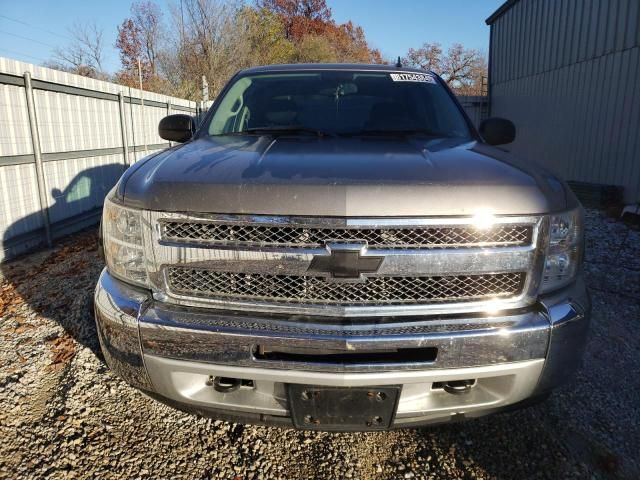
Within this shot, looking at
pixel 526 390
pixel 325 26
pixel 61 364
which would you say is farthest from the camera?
pixel 325 26

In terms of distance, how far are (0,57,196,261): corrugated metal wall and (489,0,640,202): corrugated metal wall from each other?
29.9ft

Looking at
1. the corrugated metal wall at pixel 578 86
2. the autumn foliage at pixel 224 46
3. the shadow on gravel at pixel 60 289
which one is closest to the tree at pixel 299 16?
the autumn foliage at pixel 224 46

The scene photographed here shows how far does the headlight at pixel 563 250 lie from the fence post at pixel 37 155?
5799 millimetres

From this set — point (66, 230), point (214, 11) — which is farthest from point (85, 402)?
point (214, 11)

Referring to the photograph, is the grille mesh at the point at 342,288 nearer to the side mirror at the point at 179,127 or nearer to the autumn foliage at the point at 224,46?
the side mirror at the point at 179,127

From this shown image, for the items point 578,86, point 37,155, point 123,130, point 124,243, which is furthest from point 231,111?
point 578,86

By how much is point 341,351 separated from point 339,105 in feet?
6.03

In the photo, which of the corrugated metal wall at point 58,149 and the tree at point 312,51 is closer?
the corrugated metal wall at point 58,149

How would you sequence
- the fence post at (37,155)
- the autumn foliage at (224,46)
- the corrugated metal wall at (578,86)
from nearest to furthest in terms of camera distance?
1. the fence post at (37,155)
2. the corrugated metal wall at (578,86)
3. the autumn foliage at (224,46)

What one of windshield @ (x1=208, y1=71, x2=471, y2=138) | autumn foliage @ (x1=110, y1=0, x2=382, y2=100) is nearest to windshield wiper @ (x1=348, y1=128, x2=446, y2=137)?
windshield @ (x1=208, y1=71, x2=471, y2=138)

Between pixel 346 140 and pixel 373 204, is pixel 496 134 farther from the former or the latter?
pixel 373 204

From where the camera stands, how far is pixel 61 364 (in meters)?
2.85

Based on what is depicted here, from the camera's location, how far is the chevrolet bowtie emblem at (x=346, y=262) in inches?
63.4

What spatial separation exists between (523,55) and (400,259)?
13398 millimetres
